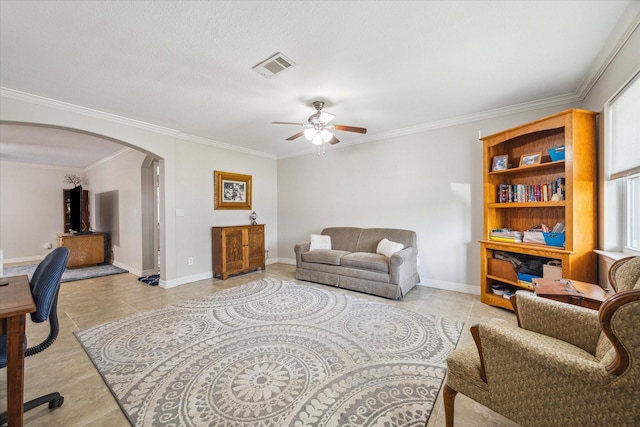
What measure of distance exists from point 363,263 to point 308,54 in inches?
106

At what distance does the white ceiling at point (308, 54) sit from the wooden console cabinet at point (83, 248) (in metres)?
4.04

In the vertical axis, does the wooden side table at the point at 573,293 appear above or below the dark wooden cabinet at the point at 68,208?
below

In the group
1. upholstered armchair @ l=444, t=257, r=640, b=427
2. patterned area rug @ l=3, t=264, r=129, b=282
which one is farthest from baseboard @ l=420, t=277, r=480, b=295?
patterned area rug @ l=3, t=264, r=129, b=282

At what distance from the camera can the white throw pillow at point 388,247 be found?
3.76 metres

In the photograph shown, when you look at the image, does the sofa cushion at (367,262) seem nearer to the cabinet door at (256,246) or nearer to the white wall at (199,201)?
the cabinet door at (256,246)

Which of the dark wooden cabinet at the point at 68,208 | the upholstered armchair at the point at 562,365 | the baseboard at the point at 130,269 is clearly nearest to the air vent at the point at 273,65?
the upholstered armchair at the point at 562,365

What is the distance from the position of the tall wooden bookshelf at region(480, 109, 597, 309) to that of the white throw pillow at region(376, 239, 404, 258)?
106 cm

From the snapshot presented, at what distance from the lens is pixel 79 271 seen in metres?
5.31

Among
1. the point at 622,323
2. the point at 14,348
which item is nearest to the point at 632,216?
the point at 622,323

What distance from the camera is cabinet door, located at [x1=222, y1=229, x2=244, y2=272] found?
4.54 meters

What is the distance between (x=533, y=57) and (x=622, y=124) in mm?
899

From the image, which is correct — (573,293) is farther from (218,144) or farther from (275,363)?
(218,144)

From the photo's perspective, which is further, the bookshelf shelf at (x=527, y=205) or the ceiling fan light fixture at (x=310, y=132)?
the ceiling fan light fixture at (x=310, y=132)

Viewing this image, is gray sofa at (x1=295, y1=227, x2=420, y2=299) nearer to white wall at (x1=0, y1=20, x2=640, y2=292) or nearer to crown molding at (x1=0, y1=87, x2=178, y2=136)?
white wall at (x1=0, y1=20, x2=640, y2=292)
